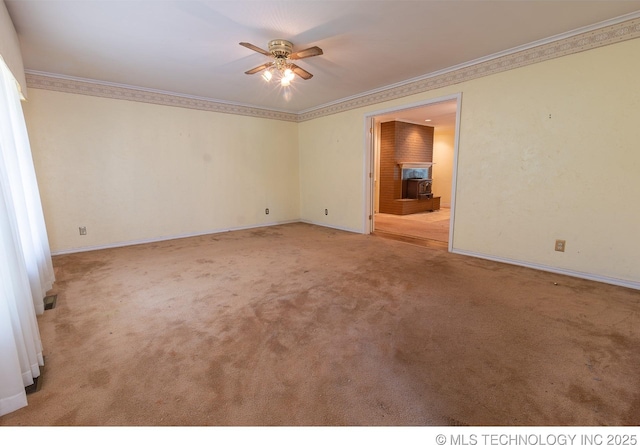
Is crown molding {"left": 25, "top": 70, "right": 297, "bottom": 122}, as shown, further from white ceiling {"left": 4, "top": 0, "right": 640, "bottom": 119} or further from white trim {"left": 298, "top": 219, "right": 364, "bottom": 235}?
white trim {"left": 298, "top": 219, "right": 364, "bottom": 235}

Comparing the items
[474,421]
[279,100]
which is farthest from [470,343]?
[279,100]

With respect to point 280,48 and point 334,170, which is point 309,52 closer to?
point 280,48

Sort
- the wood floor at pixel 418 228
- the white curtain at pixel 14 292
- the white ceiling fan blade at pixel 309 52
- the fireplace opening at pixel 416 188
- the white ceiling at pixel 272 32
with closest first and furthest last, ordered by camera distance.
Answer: the white curtain at pixel 14 292 < the white ceiling at pixel 272 32 < the white ceiling fan blade at pixel 309 52 < the wood floor at pixel 418 228 < the fireplace opening at pixel 416 188

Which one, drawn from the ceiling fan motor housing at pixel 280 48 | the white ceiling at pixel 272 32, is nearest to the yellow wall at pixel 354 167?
the white ceiling at pixel 272 32

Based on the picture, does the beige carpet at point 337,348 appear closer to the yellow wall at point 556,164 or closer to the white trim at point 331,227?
the yellow wall at point 556,164

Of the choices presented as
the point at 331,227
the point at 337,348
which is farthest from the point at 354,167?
the point at 337,348

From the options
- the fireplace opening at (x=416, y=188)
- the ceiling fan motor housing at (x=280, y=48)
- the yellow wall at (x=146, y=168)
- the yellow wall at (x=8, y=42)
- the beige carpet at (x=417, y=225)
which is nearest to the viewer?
the yellow wall at (x=8, y=42)

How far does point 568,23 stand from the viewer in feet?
8.94

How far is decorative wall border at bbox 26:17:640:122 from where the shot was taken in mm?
2793

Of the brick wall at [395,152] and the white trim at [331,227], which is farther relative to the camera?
the brick wall at [395,152]

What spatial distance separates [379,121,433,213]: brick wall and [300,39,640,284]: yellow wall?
125 inches

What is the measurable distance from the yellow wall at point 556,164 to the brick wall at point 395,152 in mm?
3185

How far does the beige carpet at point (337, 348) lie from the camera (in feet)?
4.64

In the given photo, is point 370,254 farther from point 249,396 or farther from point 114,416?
point 114,416
